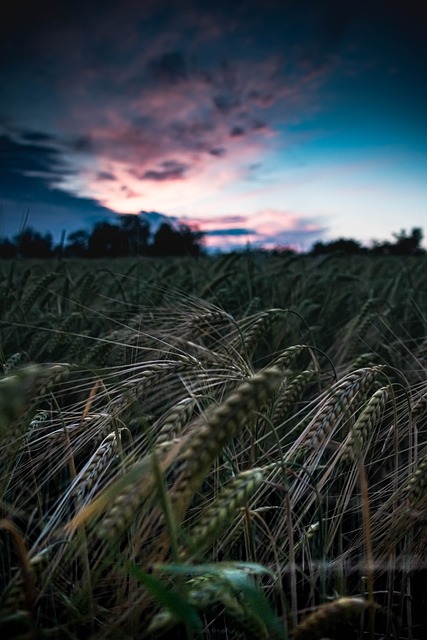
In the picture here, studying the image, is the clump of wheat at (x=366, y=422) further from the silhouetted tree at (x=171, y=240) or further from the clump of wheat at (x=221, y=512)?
the silhouetted tree at (x=171, y=240)

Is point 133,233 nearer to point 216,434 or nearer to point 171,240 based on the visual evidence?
point 171,240

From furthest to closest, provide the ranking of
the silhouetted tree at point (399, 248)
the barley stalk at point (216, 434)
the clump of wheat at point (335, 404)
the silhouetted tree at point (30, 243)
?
the silhouetted tree at point (399, 248), the silhouetted tree at point (30, 243), the clump of wheat at point (335, 404), the barley stalk at point (216, 434)

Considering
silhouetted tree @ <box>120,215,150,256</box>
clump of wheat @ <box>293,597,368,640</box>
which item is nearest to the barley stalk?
clump of wheat @ <box>293,597,368,640</box>

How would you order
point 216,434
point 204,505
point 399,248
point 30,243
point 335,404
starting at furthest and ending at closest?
point 399,248 < point 30,243 < point 204,505 < point 335,404 < point 216,434

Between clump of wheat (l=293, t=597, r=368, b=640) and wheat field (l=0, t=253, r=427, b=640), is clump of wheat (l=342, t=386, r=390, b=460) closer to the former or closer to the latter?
wheat field (l=0, t=253, r=427, b=640)

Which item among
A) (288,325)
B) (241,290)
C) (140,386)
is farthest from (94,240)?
(140,386)

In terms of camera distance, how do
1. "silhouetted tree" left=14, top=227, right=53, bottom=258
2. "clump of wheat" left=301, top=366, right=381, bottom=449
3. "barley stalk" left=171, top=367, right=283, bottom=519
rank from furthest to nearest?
"silhouetted tree" left=14, top=227, right=53, bottom=258 → "clump of wheat" left=301, top=366, right=381, bottom=449 → "barley stalk" left=171, top=367, right=283, bottom=519

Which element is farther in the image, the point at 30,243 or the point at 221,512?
the point at 30,243

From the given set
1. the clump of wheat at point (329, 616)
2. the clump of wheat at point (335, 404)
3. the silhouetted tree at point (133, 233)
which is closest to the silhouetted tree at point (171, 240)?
the silhouetted tree at point (133, 233)

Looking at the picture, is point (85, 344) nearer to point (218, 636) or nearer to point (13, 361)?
point (13, 361)

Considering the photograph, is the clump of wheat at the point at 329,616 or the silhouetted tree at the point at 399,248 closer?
the clump of wheat at the point at 329,616

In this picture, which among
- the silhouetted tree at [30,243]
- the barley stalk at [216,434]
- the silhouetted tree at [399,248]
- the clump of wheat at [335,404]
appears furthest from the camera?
the silhouetted tree at [399,248]

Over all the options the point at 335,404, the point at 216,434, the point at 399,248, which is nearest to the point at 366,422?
the point at 335,404

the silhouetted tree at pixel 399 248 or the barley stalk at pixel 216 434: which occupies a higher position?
the silhouetted tree at pixel 399 248
